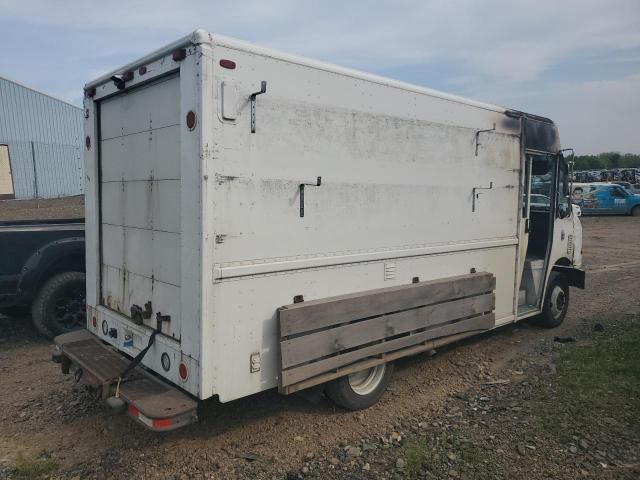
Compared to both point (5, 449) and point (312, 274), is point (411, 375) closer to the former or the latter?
point (312, 274)

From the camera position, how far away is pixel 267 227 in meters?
3.71

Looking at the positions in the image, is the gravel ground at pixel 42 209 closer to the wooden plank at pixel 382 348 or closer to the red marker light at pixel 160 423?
the wooden plank at pixel 382 348

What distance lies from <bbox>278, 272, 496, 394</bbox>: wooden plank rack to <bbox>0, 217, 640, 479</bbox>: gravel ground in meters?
0.48

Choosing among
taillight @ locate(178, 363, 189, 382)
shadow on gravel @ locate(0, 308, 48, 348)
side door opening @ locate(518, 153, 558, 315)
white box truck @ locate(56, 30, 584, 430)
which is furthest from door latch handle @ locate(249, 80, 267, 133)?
shadow on gravel @ locate(0, 308, 48, 348)

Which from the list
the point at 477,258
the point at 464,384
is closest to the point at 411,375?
the point at 464,384

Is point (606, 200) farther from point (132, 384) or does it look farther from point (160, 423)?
point (160, 423)

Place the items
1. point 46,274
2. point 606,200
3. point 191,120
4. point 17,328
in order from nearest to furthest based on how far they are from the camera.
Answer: point 191,120
point 46,274
point 17,328
point 606,200

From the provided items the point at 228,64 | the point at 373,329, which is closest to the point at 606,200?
the point at 373,329

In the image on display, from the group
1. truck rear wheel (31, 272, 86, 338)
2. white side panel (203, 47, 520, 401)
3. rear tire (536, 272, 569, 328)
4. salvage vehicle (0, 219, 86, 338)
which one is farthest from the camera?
rear tire (536, 272, 569, 328)

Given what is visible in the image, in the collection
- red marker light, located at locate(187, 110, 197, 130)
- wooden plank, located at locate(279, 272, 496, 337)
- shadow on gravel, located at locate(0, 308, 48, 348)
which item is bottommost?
shadow on gravel, located at locate(0, 308, 48, 348)

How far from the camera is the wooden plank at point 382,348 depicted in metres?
3.84

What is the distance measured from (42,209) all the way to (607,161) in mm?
75942

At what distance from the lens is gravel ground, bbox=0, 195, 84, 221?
15962mm

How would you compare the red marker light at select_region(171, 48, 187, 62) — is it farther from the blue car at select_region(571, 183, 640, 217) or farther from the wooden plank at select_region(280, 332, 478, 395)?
the blue car at select_region(571, 183, 640, 217)
